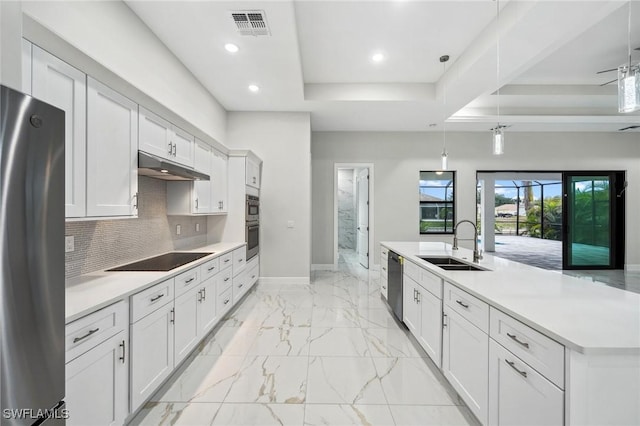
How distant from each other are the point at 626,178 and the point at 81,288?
941 centimetres

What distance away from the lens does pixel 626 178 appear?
583 centimetres

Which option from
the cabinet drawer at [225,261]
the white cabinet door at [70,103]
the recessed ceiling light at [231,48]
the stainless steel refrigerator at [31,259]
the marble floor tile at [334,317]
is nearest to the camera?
the stainless steel refrigerator at [31,259]

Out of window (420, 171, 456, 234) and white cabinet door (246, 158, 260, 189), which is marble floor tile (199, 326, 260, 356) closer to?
white cabinet door (246, 158, 260, 189)

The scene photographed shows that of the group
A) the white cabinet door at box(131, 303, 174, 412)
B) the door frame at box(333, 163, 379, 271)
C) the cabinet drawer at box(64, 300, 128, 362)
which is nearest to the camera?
the cabinet drawer at box(64, 300, 128, 362)

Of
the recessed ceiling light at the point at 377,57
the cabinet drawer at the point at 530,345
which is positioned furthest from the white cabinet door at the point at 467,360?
the recessed ceiling light at the point at 377,57

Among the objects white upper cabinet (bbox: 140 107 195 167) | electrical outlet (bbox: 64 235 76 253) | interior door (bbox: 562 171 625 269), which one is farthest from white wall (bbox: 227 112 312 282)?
interior door (bbox: 562 171 625 269)

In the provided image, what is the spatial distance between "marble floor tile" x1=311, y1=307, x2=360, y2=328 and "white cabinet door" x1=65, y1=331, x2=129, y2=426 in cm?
187

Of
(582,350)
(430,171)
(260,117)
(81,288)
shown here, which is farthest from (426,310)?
(430,171)

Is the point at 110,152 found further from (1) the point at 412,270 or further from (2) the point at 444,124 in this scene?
(2) the point at 444,124

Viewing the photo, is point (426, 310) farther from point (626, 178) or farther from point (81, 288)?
point (626, 178)

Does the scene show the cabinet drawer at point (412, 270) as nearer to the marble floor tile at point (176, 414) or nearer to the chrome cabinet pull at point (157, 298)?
the marble floor tile at point (176, 414)

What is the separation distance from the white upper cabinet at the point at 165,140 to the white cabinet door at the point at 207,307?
1250 millimetres

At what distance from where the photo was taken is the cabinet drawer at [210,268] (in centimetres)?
243

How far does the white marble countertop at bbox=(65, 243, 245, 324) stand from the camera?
4.06ft
